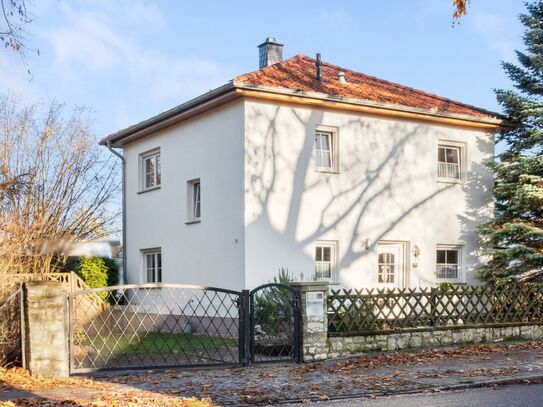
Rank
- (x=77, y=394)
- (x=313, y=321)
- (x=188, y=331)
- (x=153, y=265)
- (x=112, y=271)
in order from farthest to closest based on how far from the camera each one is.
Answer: (x=112, y=271), (x=153, y=265), (x=188, y=331), (x=313, y=321), (x=77, y=394)

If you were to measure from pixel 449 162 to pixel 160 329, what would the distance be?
30.1ft

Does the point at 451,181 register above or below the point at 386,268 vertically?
above

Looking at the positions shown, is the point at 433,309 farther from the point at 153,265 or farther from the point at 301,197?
the point at 153,265

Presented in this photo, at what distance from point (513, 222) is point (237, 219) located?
8049 mm

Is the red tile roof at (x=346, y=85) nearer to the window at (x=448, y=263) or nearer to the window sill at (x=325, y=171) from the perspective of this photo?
the window sill at (x=325, y=171)

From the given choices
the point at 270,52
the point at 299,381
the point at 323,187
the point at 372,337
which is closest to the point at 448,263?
the point at 323,187

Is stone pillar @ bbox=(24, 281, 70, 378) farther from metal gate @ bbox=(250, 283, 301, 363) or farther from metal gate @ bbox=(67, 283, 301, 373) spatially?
metal gate @ bbox=(250, 283, 301, 363)

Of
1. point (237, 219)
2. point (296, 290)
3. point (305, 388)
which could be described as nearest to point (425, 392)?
point (305, 388)

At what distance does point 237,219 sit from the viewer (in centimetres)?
1709

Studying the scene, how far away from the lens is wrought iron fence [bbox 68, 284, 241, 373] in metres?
13.8

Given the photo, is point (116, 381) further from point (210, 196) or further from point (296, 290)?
point (210, 196)

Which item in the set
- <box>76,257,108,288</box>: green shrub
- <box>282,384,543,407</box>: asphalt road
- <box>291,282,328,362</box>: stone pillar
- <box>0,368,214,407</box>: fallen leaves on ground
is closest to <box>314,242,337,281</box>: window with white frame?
<box>291,282,328,362</box>: stone pillar

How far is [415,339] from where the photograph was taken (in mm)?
14328

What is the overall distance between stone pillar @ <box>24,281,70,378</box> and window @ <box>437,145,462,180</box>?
12395 millimetres
